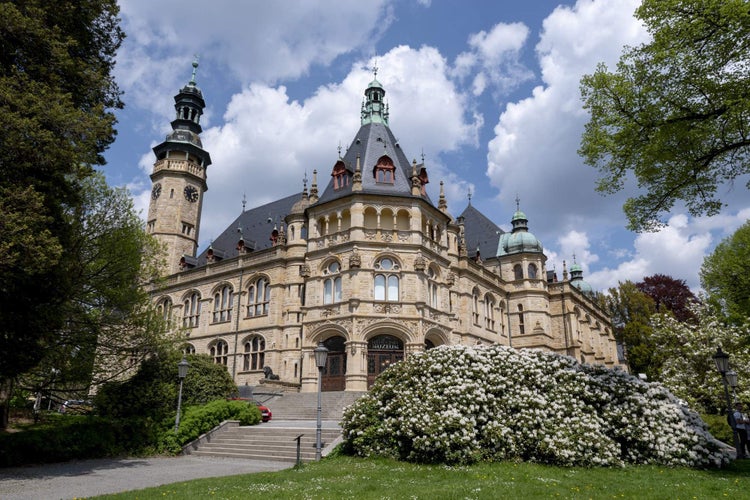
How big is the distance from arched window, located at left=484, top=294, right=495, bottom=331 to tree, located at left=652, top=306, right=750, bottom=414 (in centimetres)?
1396

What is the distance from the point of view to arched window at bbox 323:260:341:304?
33125 millimetres

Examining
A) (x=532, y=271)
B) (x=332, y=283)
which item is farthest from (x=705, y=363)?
(x=332, y=283)

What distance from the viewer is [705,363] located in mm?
28406

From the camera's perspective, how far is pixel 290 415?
27.0 metres

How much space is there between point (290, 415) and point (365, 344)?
6.39 m

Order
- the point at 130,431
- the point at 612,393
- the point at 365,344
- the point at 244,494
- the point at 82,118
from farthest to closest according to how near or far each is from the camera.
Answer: the point at 365,344 → the point at 130,431 → the point at 612,393 → the point at 82,118 → the point at 244,494

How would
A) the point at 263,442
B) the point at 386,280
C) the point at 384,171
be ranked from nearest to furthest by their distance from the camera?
the point at 263,442, the point at 386,280, the point at 384,171

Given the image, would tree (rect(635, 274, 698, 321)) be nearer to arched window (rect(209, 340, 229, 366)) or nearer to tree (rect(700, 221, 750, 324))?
tree (rect(700, 221, 750, 324))

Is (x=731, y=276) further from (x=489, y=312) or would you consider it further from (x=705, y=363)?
(x=489, y=312)

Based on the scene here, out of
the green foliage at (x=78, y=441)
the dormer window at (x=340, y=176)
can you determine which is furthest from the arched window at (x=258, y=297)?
the green foliage at (x=78, y=441)

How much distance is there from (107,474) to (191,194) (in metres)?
38.4

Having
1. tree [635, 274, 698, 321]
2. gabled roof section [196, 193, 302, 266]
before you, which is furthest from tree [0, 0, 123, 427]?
tree [635, 274, 698, 321]

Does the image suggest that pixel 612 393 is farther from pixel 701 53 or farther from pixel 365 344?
pixel 365 344

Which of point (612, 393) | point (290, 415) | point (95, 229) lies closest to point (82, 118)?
point (95, 229)
